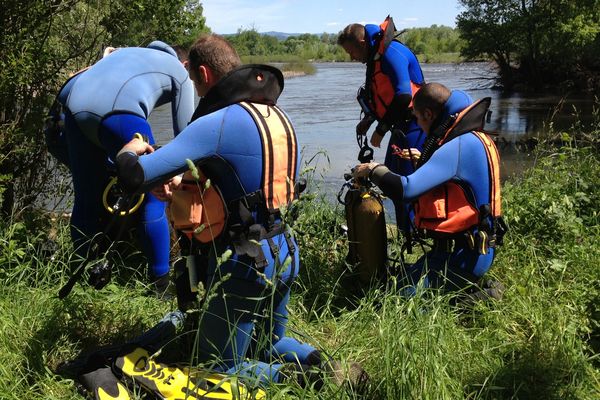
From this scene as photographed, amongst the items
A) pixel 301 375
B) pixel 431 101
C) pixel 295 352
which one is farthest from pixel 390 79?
pixel 301 375

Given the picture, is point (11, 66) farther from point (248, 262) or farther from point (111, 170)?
point (248, 262)

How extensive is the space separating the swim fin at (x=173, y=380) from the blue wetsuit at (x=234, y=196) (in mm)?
91

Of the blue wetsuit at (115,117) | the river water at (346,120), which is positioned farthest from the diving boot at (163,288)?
the river water at (346,120)

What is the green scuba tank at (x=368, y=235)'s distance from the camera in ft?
13.7

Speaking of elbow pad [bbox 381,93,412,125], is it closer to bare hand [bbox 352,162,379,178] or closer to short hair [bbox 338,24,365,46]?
short hair [bbox 338,24,365,46]

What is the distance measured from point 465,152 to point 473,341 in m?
0.99

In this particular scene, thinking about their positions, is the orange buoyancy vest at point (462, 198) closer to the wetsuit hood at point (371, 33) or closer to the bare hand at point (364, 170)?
the bare hand at point (364, 170)

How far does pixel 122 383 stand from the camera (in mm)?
2736

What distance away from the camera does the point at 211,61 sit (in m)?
2.72

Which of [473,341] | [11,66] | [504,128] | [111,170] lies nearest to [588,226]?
[473,341]

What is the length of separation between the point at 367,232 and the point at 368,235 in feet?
0.07

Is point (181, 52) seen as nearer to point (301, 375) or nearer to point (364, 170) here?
point (364, 170)

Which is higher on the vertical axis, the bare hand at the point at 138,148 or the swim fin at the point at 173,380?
the bare hand at the point at 138,148

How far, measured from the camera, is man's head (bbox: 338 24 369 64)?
16.5ft
